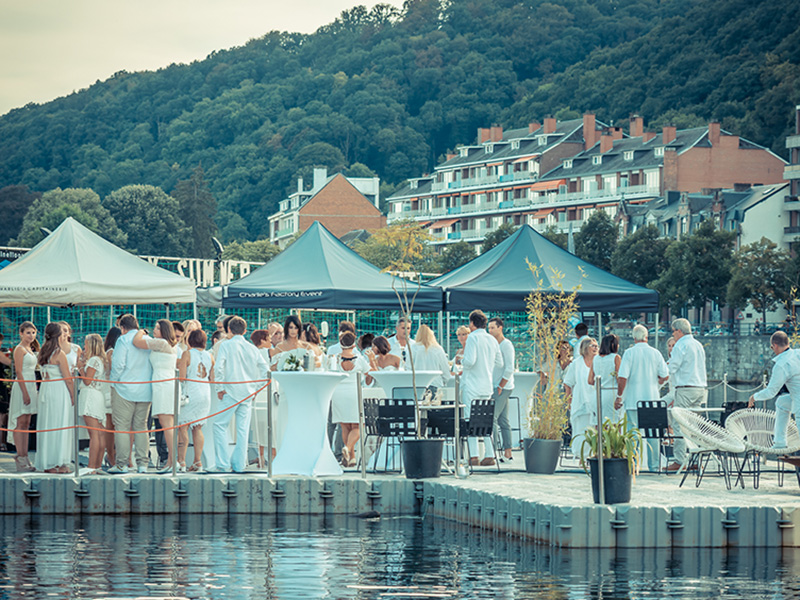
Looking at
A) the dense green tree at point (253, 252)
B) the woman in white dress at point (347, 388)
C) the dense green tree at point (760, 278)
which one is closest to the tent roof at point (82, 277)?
the woman in white dress at point (347, 388)

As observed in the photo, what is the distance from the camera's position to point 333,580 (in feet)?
33.3

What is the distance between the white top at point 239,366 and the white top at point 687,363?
507cm

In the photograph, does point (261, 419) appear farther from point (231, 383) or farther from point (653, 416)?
point (653, 416)

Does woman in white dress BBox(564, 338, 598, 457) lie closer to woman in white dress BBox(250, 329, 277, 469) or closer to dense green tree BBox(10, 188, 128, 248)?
woman in white dress BBox(250, 329, 277, 469)

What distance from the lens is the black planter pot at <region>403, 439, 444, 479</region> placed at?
14.6 m

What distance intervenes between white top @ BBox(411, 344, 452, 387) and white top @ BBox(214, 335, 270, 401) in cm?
245

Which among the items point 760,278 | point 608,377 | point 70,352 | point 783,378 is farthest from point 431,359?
point 760,278

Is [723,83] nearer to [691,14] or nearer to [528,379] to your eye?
[691,14]

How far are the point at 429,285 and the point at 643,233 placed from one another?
59284 mm

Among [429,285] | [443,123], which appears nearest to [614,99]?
[443,123]

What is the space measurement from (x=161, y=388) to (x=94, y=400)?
35.2 inches

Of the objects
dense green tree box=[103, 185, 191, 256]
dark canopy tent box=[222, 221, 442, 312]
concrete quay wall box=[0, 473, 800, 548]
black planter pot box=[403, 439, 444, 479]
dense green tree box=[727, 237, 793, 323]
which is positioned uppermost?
dense green tree box=[103, 185, 191, 256]

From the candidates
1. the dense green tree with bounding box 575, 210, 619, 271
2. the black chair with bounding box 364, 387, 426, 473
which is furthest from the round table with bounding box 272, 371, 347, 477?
the dense green tree with bounding box 575, 210, 619, 271

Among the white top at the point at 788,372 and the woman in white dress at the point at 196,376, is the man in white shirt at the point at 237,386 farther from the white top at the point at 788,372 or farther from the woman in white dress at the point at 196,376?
the white top at the point at 788,372
